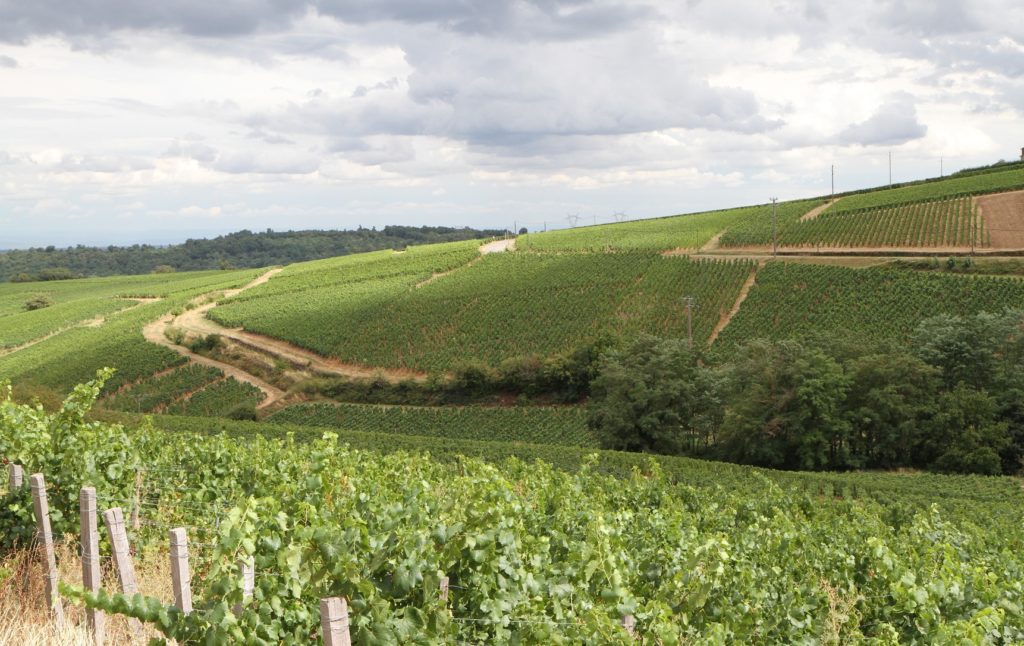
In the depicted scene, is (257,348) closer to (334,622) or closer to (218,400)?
(218,400)

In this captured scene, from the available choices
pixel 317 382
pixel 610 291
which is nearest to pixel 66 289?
pixel 317 382

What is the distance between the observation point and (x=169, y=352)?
70688 mm

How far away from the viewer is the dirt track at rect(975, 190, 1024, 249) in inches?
2448

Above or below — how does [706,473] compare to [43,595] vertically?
below

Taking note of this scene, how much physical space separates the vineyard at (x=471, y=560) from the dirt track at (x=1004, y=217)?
5731cm

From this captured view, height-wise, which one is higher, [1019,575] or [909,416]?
[1019,575]

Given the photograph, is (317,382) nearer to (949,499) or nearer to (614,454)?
(614,454)

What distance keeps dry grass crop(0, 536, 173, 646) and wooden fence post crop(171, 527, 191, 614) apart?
3.24ft

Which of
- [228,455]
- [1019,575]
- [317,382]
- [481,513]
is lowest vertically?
[317,382]

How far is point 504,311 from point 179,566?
64978 millimetres

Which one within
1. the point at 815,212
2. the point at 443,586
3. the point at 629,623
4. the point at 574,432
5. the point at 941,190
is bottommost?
the point at 574,432

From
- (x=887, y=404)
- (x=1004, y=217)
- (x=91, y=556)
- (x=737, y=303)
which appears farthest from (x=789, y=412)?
(x=1004, y=217)

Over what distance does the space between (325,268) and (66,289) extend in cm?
5273

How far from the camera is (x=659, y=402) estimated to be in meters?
43.8
